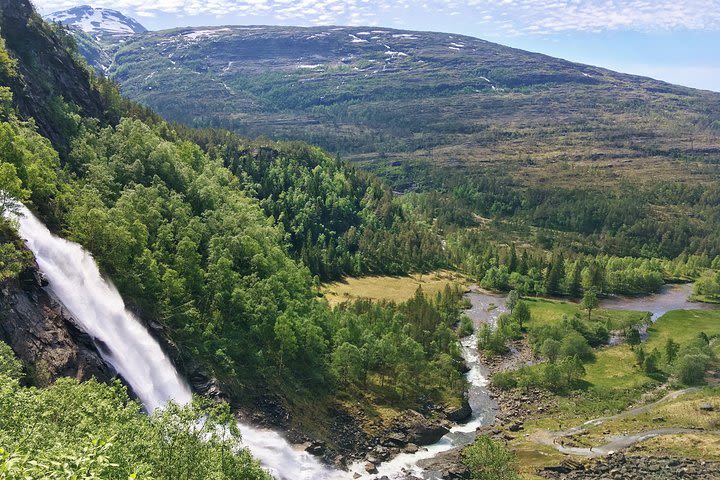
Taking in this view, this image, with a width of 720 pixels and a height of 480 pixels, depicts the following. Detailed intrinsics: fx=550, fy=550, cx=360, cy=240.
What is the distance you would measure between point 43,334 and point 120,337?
1259 cm

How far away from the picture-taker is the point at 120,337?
7506cm

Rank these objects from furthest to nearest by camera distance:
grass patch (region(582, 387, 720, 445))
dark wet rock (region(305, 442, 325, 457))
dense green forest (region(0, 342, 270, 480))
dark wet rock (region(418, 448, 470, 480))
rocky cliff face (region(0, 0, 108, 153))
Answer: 1. rocky cliff face (region(0, 0, 108, 153))
2. grass patch (region(582, 387, 720, 445))
3. dark wet rock (region(418, 448, 470, 480))
4. dark wet rock (region(305, 442, 325, 457))
5. dense green forest (region(0, 342, 270, 480))

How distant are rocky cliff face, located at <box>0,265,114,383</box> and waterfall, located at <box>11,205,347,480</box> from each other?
2442mm

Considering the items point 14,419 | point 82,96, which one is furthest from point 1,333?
point 82,96

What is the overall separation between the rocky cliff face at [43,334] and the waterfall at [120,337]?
244 cm

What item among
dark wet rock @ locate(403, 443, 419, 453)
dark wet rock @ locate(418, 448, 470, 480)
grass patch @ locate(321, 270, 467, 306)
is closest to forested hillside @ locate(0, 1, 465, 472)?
dark wet rock @ locate(403, 443, 419, 453)

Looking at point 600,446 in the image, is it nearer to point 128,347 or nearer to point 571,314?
point 128,347

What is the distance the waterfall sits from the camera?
235 ft

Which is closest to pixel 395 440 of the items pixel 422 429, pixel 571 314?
pixel 422 429

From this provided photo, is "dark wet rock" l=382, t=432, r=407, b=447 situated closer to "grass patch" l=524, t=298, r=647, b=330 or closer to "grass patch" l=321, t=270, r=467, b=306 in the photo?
"grass patch" l=321, t=270, r=467, b=306

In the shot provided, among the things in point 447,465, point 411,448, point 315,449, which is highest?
point 315,449

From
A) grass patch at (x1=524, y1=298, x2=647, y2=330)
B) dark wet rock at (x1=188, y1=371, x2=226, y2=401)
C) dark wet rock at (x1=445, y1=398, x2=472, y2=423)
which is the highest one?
dark wet rock at (x1=188, y1=371, x2=226, y2=401)

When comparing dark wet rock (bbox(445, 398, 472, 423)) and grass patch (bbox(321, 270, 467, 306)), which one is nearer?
dark wet rock (bbox(445, 398, 472, 423))

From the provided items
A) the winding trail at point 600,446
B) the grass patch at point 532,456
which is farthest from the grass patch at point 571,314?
the grass patch at point 532,456
